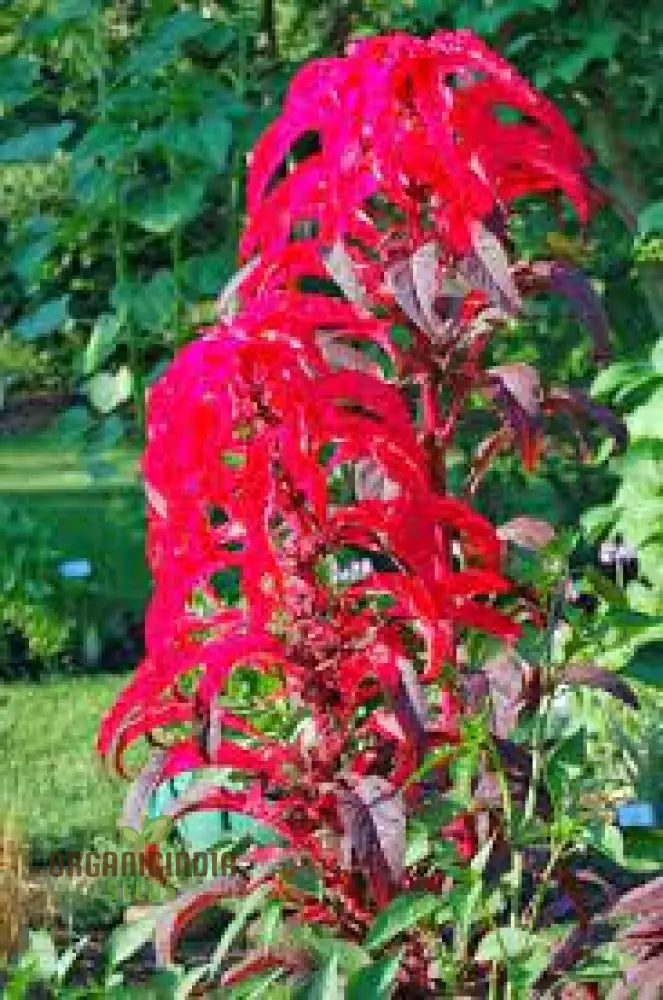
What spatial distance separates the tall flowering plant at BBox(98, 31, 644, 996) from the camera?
8.89ft

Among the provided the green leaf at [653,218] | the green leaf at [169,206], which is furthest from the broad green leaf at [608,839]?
the green leaf at [169,206]

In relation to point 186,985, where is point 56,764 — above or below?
below

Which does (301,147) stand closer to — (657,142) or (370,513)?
(657,142)

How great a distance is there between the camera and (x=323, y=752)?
294cm

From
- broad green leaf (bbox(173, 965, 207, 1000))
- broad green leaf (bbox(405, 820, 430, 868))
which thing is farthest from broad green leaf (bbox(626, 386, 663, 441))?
broad green leaf (bbox(173, 965, 207, 1000))

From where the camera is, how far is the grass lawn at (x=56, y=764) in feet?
17.6

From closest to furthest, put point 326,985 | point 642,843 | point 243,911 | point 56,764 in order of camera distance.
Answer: point 326,985, point 243,911, point 642,843, point 56,764

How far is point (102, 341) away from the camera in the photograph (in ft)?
21.6

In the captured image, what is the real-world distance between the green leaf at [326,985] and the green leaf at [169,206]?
3.72 meters

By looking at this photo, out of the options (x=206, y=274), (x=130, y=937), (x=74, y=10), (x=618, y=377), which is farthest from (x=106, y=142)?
(x=130, y=937)

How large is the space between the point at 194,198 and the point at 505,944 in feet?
12.1

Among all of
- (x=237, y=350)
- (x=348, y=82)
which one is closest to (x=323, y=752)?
(x=237, y=350)

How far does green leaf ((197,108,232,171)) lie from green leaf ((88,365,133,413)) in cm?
71

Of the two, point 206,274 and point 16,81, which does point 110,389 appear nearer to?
point 206,274
